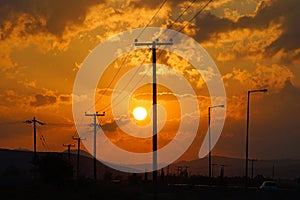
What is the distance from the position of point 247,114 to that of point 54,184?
4696 cm

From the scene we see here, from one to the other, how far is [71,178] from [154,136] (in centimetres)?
6017

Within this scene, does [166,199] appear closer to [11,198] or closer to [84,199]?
[84,199]

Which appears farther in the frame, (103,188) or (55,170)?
(55,170)

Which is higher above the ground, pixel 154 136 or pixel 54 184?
pixel 154 136

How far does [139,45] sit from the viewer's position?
54594 millimetres

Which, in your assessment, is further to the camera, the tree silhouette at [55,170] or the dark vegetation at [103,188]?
the tree silhouette at [55,170]

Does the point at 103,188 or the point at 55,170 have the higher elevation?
the point at 55,170

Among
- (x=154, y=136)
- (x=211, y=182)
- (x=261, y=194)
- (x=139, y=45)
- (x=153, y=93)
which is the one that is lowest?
(x=211, y=182)

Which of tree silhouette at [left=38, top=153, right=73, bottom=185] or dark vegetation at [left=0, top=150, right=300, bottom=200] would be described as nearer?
dark vegetation at [left=0, top=150, right=300, bottom=200]

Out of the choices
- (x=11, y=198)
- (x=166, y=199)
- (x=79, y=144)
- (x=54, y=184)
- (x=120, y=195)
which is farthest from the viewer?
(x=79, y=144)

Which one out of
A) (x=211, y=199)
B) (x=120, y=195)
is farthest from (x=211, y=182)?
(x=211, y=199)

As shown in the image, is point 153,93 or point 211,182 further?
point 211,182

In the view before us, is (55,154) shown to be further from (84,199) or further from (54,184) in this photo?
(84,199)

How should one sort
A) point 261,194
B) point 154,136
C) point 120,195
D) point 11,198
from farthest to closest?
point 120,195, point 11,198, point 261,194, point 154,136
